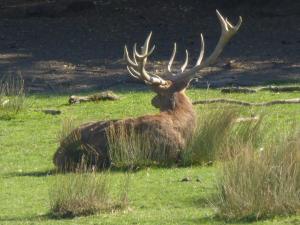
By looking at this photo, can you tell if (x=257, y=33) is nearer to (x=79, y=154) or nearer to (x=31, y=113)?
(x=31, y=113)

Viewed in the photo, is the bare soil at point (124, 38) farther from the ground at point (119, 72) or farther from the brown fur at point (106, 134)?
the brown fur at point (106, 134)

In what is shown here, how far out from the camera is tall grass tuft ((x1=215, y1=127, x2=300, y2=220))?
402 inches

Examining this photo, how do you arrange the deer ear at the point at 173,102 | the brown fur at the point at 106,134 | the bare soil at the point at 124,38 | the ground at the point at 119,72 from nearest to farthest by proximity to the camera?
the ground at the point at 119,72, the brown fur at the point at 106,134, the deer ear at the point at 173,102, the bare soil at the point at 124,38

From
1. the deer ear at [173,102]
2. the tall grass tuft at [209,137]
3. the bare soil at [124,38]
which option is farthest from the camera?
the bare soil at [124,38]

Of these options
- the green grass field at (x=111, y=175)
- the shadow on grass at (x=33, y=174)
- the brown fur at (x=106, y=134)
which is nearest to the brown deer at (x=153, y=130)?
the brown fur at (x=106, y=134)

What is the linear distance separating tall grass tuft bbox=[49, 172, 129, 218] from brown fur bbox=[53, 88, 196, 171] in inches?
91.3

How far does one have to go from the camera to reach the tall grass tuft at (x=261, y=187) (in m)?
10.2

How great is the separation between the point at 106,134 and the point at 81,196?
275 cm

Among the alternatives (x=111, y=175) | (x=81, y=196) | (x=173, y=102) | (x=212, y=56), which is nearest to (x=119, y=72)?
(x=212, y=56)

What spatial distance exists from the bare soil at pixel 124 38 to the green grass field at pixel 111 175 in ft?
9.08

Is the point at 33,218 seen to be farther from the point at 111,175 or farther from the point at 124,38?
the point at 124,38

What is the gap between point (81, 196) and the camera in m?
10.9

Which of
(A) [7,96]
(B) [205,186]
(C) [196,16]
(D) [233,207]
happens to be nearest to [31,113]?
(A) [7,96]

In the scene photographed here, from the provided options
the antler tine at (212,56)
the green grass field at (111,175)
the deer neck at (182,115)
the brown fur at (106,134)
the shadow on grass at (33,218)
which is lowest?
the shadow on grass at (33,218)
